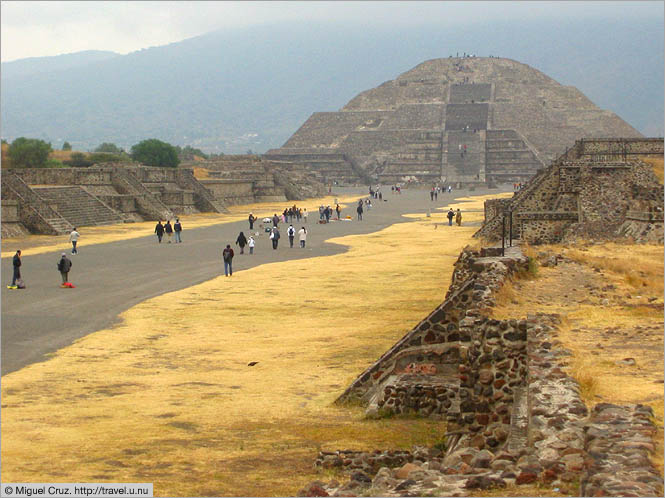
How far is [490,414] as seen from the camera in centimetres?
1027

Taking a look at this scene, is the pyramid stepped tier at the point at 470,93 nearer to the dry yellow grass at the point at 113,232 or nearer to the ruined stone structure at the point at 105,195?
the ruined stone structure at the point at 105,195

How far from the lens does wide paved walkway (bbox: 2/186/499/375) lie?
19.4 meters

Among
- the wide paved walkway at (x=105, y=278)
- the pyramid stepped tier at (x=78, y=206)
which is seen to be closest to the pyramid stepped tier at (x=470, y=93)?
the pyramid stepped tier at (x=78, y=206)

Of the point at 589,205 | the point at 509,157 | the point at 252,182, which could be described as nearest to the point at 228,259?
the point at 589,205

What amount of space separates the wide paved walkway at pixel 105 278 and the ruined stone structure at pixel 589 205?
785 centimetres

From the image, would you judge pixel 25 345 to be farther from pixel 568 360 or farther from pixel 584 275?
pixel 568 360

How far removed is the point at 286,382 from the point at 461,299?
3133mm

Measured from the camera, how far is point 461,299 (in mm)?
13320

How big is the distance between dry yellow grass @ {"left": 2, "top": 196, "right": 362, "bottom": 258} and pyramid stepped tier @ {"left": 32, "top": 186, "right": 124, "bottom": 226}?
0.99 meters

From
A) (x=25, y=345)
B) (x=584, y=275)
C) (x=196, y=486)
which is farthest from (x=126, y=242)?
(x=196, y=486)

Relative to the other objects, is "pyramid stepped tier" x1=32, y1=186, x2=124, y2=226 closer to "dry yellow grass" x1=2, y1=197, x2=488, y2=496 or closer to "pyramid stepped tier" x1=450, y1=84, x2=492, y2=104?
"dry yellow grass" x1=2, y1=197, x2=488, y2=496

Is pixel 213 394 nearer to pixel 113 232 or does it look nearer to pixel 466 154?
pixel 113 232

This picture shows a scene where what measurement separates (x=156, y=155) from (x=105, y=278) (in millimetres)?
65912

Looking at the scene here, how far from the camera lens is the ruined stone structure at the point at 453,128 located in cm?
11681
